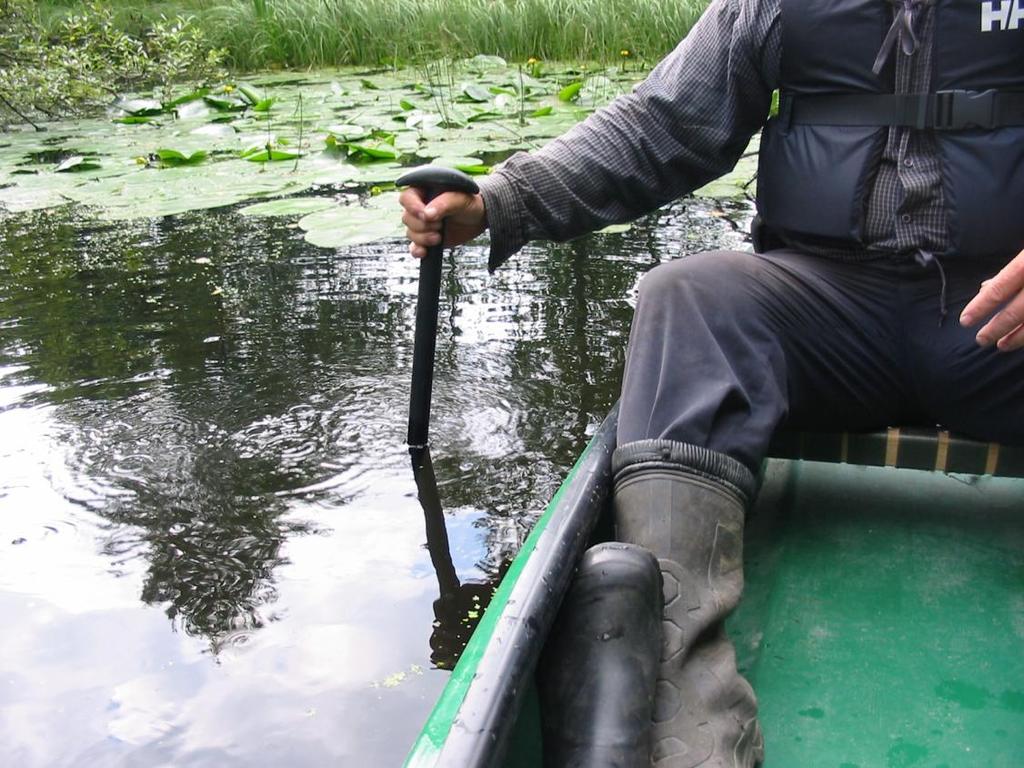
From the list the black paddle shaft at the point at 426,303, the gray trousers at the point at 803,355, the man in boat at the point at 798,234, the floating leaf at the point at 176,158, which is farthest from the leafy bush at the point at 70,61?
the gray trousers at the point at 803,355

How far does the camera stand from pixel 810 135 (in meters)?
1.47

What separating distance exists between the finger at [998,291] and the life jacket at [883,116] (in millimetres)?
172

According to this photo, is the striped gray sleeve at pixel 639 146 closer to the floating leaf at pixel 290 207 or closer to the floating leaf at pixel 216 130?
the floating leaf at pixel 290 207

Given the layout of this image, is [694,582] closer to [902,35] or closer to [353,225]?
[902,35]

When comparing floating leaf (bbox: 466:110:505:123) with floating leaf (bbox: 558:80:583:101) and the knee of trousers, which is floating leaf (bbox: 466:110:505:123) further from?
the knee of trousers

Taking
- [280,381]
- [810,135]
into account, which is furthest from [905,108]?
[280,381]

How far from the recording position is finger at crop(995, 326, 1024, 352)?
1239mm

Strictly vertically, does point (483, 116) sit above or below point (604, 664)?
below

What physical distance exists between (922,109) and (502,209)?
560 mm

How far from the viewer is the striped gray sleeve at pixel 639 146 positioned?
1526mm

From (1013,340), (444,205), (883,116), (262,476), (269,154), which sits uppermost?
(883,116)

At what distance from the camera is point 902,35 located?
1390 mm

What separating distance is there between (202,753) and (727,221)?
2873mm

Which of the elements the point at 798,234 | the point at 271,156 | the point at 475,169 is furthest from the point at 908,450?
the point at 271,156
